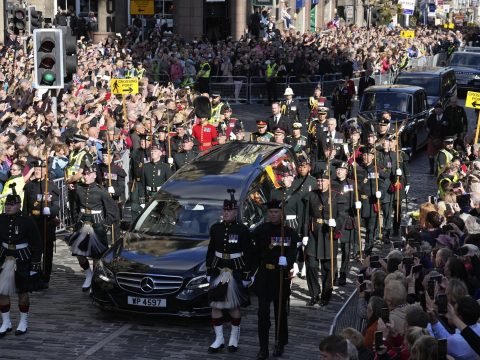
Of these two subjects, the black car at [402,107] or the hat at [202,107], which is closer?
the hat at [202,107]

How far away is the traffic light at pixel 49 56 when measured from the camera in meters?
17.6

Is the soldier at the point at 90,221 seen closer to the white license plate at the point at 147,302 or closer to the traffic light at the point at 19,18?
the white license plate at the point at 147,302

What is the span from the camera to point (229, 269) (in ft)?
43.4

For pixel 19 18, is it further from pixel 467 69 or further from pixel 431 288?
pixel 467 69

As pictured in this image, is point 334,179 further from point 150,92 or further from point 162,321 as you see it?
point 150,92

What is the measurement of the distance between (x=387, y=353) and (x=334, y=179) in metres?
7.62

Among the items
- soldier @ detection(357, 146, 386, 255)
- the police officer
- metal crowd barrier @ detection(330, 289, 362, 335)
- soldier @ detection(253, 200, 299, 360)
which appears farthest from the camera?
soldier @ detection(357, 146, 386, 255)

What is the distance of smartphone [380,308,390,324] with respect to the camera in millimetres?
9781

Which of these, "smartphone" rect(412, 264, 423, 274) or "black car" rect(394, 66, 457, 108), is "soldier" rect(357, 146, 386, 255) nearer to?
"smartphone" rect(412, 264, 423, 274)

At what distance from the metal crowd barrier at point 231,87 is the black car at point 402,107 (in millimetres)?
10623

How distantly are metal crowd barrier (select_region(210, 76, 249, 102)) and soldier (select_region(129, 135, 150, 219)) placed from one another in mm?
18949

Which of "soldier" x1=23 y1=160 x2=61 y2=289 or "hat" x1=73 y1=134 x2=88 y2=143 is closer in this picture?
"soldier" x1=23 y1=160 x2=61 y2=289

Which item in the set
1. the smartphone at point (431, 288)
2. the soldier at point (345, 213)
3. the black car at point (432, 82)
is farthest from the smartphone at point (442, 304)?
the black car at point (432, 82)

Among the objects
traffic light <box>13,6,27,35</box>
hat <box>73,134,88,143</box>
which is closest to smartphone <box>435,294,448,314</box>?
hat <box>73,134,88,143</box>
